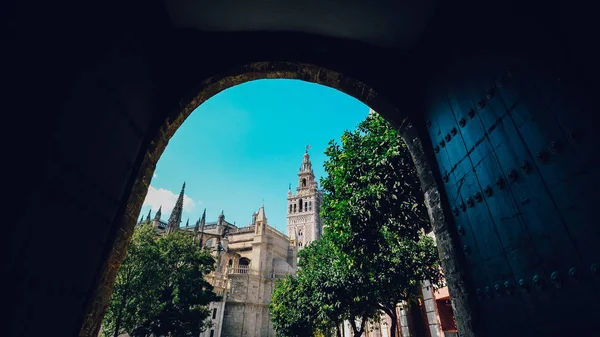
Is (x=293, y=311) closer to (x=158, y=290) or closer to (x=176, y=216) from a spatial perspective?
(x=158, y=290)

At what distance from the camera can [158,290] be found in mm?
20953

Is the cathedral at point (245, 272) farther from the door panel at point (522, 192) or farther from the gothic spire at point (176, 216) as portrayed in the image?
the door panel at point (522, 192)

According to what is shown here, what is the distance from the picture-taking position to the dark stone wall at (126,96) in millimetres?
2057

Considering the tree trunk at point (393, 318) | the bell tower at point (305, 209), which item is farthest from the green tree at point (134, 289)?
the bell tower at point (305, 209)

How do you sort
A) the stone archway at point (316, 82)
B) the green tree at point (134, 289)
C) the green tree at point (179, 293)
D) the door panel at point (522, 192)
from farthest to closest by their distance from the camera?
1. the green tree at point (179, 293)
2. the green tree at point (134, 289)
3. the stone archway at point (316, 82)
4. the door panel at point (522, 192)

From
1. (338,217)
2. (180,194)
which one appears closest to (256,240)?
(180,194)

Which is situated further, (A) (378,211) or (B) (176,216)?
(B) (176,216)

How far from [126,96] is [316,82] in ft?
9.53

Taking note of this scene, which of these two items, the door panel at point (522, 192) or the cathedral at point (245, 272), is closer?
the door panel at point (522, 192)

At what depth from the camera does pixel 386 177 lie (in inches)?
333

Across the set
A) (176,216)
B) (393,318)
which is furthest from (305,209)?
(393,318)

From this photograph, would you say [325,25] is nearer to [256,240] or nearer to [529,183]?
[529,183]

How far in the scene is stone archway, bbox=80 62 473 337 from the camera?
315 cm

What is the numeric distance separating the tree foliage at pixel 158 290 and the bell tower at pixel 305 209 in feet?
139
